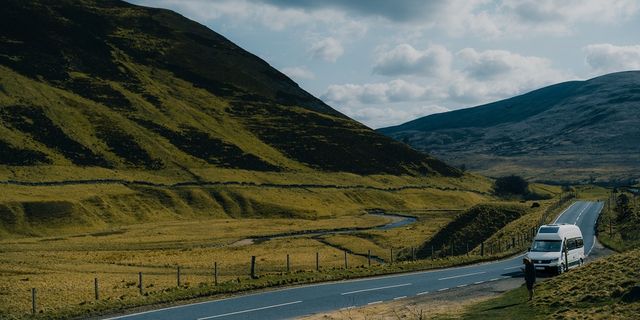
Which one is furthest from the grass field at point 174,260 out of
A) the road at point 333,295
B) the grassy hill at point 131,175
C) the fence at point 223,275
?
the grassy hill at point 131,175

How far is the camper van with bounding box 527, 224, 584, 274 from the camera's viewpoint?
40.5 metres

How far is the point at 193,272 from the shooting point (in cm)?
6275

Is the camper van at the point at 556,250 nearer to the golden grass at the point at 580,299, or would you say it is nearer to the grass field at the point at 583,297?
the grass field at the point at 583,297

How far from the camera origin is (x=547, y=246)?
41.9 m

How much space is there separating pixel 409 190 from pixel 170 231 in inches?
3847

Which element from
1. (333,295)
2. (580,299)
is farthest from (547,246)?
(333,295)

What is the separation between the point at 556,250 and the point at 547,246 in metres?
0.71

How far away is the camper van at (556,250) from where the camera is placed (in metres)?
40.5

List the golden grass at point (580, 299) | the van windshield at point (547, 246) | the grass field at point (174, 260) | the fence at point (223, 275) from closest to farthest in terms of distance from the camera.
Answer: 1. the golden grass at point (580, 299)
2. the fence at point (223, 275)
3. the grass field at point (174, 260)
4. the van windshield at point (547, 246)

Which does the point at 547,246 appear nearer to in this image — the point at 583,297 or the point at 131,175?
the point at 583,297

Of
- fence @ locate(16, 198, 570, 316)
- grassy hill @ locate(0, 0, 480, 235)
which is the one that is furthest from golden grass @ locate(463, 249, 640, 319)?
grassy hill @ locate(0, 0, 480, 235)

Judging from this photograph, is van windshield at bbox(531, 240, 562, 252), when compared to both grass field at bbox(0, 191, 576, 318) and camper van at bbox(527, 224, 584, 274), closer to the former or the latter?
camper van at bbox(527, 224, 584, 274)

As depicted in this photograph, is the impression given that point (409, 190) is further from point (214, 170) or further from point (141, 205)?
point (141, 205)

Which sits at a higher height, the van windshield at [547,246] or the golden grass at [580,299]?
the van windshield at [547,246]
